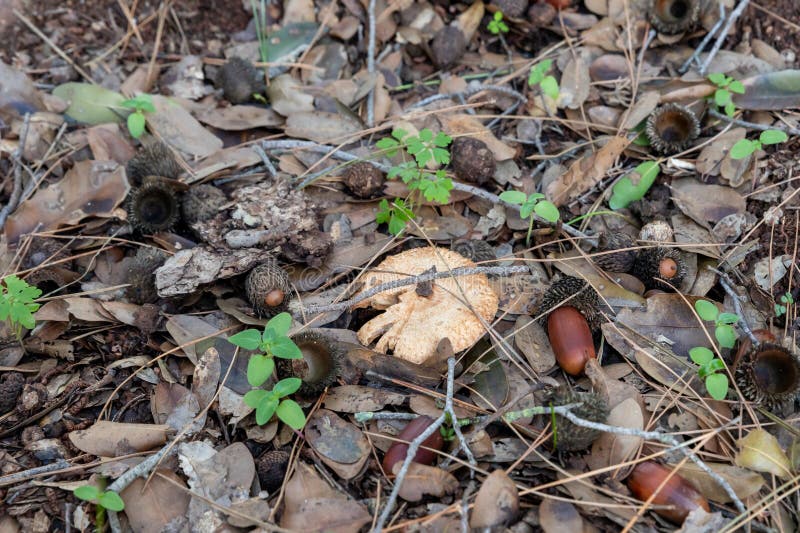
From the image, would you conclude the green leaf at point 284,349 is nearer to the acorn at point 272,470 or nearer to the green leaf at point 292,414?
the green leaf at point 292,414

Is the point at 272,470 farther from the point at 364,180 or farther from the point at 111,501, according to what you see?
the point at 364,180

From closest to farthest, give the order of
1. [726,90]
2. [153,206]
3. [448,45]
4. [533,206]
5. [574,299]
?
[574,299]
[533,206]
[153,206]
[726,90]
[448,45]

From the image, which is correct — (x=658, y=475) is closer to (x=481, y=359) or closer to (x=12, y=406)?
(x=481, y=359)

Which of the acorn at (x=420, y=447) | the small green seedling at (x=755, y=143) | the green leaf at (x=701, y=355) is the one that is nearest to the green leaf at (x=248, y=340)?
the acorn at (x=420, y=447)

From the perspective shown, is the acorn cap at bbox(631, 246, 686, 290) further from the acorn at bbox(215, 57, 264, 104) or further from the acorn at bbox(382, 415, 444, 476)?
the acorn at bbox(215, 57, 264, 104)

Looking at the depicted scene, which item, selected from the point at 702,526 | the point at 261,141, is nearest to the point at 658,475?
the point at 702,526

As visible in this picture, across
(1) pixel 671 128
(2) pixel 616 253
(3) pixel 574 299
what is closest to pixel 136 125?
(3) pixel 574 299

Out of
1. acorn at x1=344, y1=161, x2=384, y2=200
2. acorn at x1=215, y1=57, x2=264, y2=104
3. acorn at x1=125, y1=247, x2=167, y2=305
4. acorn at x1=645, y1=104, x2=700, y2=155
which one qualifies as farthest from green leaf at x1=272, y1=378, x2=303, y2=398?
acorn at x1=645, y1=104, x2=700, y2=155
